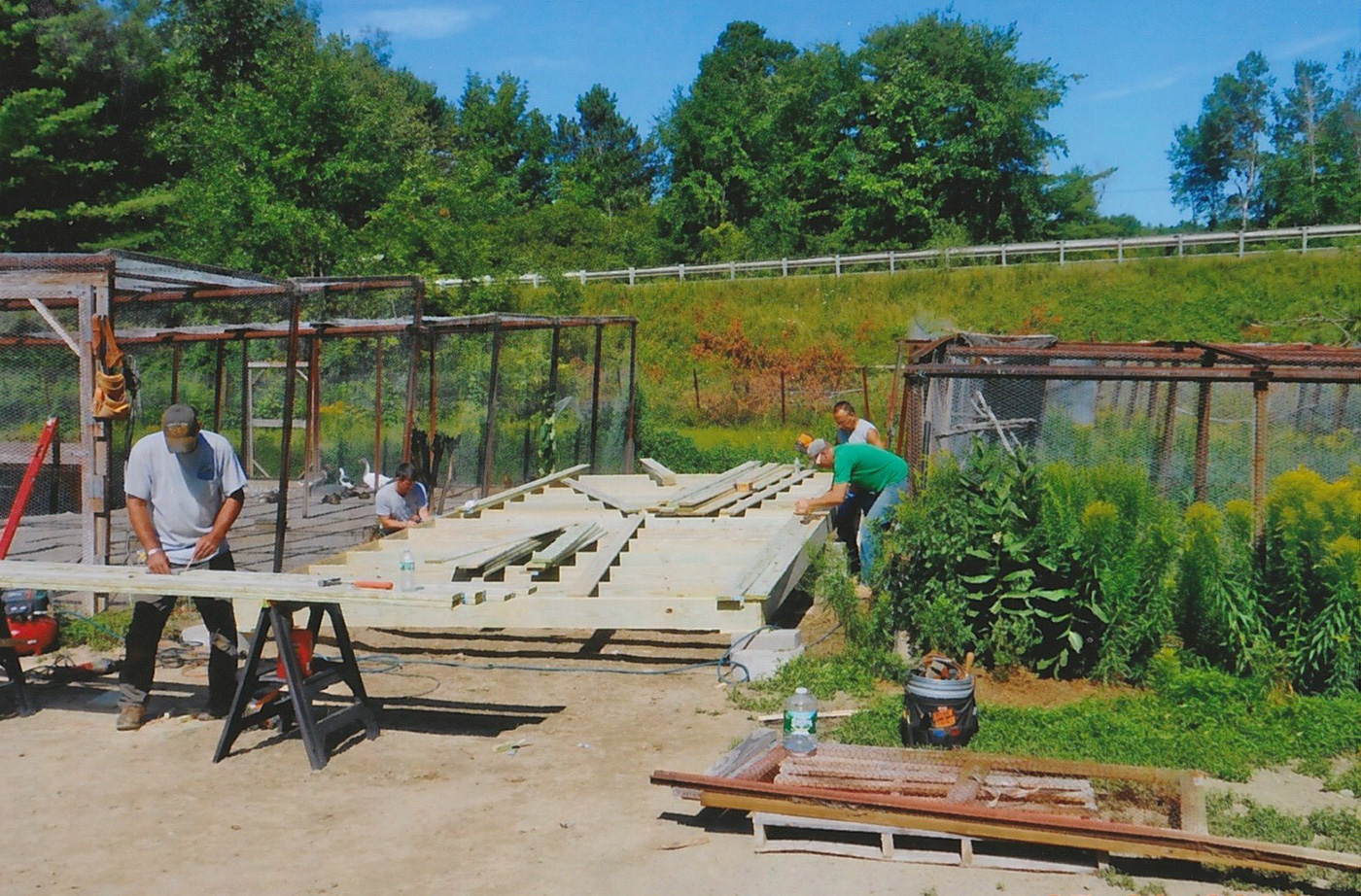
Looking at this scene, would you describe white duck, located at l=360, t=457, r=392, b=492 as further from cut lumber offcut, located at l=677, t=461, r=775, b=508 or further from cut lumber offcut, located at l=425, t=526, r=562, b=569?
cut lumber offcut, located at l=425, t=526, r=562, b=569

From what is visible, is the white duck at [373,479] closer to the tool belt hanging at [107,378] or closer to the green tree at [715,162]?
the tool belt hanging at [107,378]

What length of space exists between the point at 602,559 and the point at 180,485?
324 centimetres

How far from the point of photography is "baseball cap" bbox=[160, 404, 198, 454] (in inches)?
301

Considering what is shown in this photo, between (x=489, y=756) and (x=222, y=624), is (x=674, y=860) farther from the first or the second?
(x=222, y=624)

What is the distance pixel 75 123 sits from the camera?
98.6 ft

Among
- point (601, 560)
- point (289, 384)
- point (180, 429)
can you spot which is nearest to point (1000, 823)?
point (601, 560)

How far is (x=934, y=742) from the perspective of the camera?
22.4 ft

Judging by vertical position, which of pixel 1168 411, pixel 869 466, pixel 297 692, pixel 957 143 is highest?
pixel 957 143

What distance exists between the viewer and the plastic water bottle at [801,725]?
6668 millimetres

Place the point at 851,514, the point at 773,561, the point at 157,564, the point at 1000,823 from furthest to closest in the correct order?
the point at 851,514
the point at 773,561
the point at 157,564
the point at 1000,823

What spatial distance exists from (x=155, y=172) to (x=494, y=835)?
3188 centimetres

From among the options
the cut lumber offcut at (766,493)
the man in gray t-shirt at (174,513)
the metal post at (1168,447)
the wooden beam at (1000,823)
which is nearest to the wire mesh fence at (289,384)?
the man in gray t-shirt at (174,513)

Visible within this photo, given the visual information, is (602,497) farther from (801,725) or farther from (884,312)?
(884,312)

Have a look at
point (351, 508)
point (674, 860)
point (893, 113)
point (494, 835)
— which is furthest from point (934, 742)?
point (893, 113)
